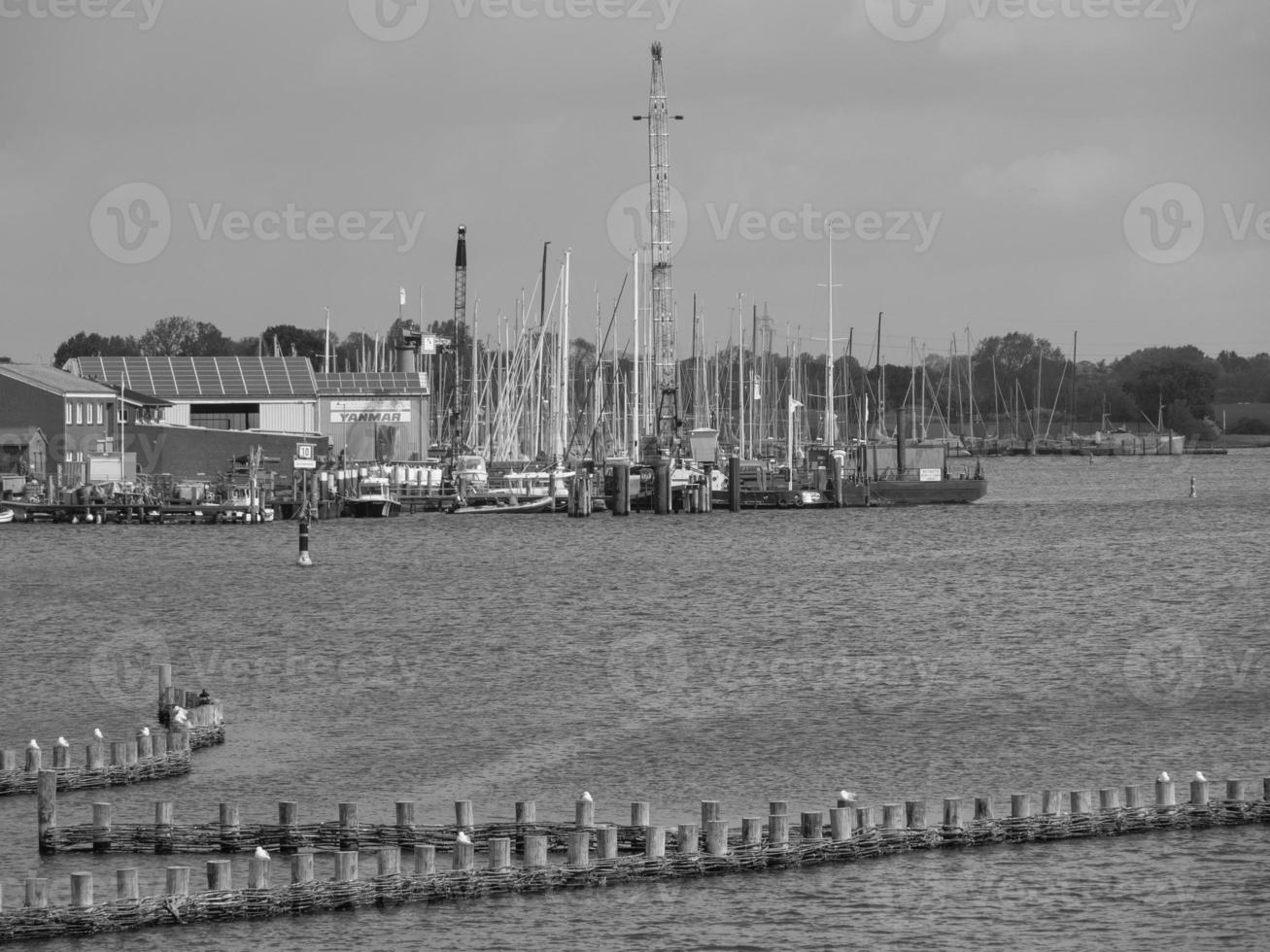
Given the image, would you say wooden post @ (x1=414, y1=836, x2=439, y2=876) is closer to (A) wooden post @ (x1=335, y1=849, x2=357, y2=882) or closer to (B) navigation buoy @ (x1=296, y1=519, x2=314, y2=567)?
(A) wooden post @ (x1=335, y1=849, x2=357, y2=882)

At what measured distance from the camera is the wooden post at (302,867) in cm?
2511

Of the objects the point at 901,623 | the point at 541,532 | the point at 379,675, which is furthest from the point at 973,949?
the point at 541,532

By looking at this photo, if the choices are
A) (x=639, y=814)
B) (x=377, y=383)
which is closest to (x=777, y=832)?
(x=639, y=814)

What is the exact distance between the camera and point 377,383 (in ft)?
522

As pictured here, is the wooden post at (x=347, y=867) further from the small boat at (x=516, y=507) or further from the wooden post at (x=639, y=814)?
the small boat at (x=516, y=507)

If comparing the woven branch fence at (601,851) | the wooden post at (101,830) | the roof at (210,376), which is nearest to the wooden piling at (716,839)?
the woven branch fence at (601,851)

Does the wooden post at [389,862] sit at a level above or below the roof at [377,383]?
below

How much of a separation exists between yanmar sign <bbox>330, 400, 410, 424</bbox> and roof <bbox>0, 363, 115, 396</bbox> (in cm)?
2261

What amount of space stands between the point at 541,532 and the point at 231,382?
1874 inches

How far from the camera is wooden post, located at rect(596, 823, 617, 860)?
87.0 feet

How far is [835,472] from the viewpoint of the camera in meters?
128

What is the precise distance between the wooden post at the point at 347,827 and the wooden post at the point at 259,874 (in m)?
2.77

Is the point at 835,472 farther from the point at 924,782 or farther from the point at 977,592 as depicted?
the point at 924,782

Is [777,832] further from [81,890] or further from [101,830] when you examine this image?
[101,830]
